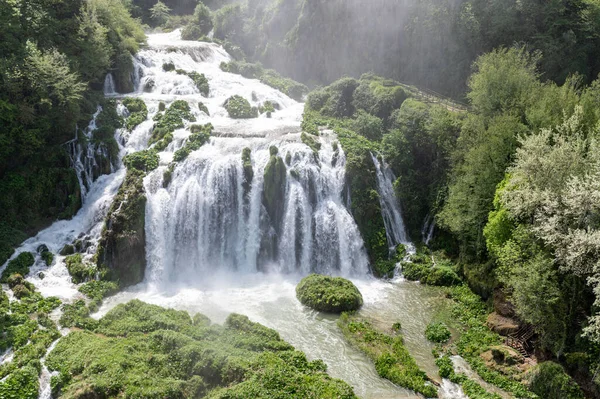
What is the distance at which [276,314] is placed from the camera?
23.8 metres

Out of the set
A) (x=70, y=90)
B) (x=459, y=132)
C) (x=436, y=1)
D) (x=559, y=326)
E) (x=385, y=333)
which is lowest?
(x=385, y=333)

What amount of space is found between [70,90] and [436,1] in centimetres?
4071

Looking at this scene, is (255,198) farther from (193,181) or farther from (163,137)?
(163,137)

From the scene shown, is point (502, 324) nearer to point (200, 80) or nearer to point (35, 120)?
point (35, 120)

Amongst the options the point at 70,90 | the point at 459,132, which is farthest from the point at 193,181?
the point at 459,132

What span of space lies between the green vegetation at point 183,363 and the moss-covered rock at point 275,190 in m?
10.7

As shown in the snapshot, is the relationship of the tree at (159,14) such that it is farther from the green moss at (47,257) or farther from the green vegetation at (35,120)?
the green moss at (47,257)

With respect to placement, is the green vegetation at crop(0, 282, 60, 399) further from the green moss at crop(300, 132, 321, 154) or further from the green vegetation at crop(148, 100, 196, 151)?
the green moss at crop(300, 132, 321, 154)

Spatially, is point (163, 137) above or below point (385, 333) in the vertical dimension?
above

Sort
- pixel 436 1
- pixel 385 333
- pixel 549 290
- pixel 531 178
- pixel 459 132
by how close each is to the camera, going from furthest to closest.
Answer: pixel 436 1 → pixel 459 132 → pixel 385 333 → pixel 531 178 → pixel 549 290

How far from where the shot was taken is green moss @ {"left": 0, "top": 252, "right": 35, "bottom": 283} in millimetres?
24469

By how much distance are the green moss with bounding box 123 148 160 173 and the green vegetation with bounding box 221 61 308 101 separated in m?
21.5

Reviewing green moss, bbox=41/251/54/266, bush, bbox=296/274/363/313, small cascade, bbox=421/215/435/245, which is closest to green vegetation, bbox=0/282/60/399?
green moss, bbox=41/251/54/266

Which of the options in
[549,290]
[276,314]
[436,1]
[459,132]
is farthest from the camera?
[436,1]
